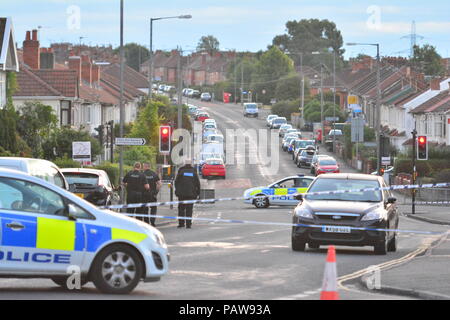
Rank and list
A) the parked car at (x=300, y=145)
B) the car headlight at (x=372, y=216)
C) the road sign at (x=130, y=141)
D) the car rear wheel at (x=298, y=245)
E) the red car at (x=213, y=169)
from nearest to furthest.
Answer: the car headlight at (x=372, y=216)
the car rear wheel at (x=298, y=245)
the road sign at (x=130, y=141)
the red car at (x=213, y=169)
the parked car at (x=300, y=145)

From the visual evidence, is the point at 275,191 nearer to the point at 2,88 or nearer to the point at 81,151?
Result: the point at 2,88

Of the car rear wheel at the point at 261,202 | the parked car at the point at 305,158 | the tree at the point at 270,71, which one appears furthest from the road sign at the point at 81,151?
the tree at the point at 270,71

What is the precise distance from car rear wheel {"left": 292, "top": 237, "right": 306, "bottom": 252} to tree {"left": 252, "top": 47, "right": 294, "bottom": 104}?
14142cm

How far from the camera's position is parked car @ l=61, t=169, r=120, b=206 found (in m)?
26.8

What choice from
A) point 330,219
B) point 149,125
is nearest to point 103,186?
point 330,219

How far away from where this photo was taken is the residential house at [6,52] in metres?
45.5

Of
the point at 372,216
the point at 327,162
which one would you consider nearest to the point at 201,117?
the point at 327,162

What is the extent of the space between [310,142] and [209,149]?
9.97 metres

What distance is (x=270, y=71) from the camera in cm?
16600

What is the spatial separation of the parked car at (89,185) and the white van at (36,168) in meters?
4.79

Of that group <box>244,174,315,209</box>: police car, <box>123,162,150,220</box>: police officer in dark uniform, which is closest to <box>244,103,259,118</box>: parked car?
<box>244,174,315,209</box>: police car

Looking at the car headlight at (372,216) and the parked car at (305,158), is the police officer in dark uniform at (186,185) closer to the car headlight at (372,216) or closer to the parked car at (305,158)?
the car headlight at (372,216)

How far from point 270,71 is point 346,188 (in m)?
145

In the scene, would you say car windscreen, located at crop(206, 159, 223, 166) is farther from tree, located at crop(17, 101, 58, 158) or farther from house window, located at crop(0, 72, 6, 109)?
house window, located at crop(0, 72, 6, 109)
